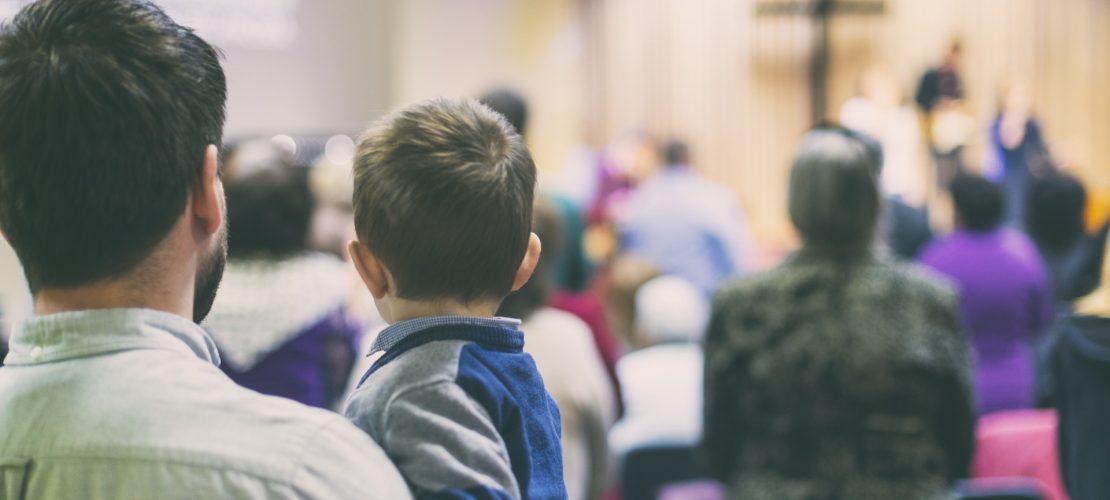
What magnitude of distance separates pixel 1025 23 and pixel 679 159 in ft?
23.0

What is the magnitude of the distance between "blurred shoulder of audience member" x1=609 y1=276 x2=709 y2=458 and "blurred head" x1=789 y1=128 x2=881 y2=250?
0.86m

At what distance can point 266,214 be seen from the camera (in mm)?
2744

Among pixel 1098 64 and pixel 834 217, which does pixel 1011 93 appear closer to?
pixel 1098 64

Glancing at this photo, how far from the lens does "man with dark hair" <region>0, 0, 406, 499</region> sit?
995mm

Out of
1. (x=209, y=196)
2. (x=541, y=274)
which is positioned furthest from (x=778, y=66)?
(x=209, y=196)

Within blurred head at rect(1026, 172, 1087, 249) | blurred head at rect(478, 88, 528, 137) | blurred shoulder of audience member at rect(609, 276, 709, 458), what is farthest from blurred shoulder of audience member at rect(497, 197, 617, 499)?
blurred head at rect(1026, 172, 1087, 249)

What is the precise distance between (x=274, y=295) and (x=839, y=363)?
125cm

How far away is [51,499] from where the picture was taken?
1.00 m

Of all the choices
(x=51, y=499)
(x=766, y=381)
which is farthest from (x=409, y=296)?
(x=766, y=381)

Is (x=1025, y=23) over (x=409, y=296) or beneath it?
beneath

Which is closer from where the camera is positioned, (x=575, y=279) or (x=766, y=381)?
(x=766, y=381)

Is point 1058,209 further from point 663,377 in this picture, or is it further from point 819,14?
point 819,14

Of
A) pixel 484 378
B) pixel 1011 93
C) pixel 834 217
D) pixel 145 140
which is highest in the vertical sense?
pixel 145 140

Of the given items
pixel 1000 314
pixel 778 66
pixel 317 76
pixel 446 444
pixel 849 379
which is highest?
pixel 446 444
